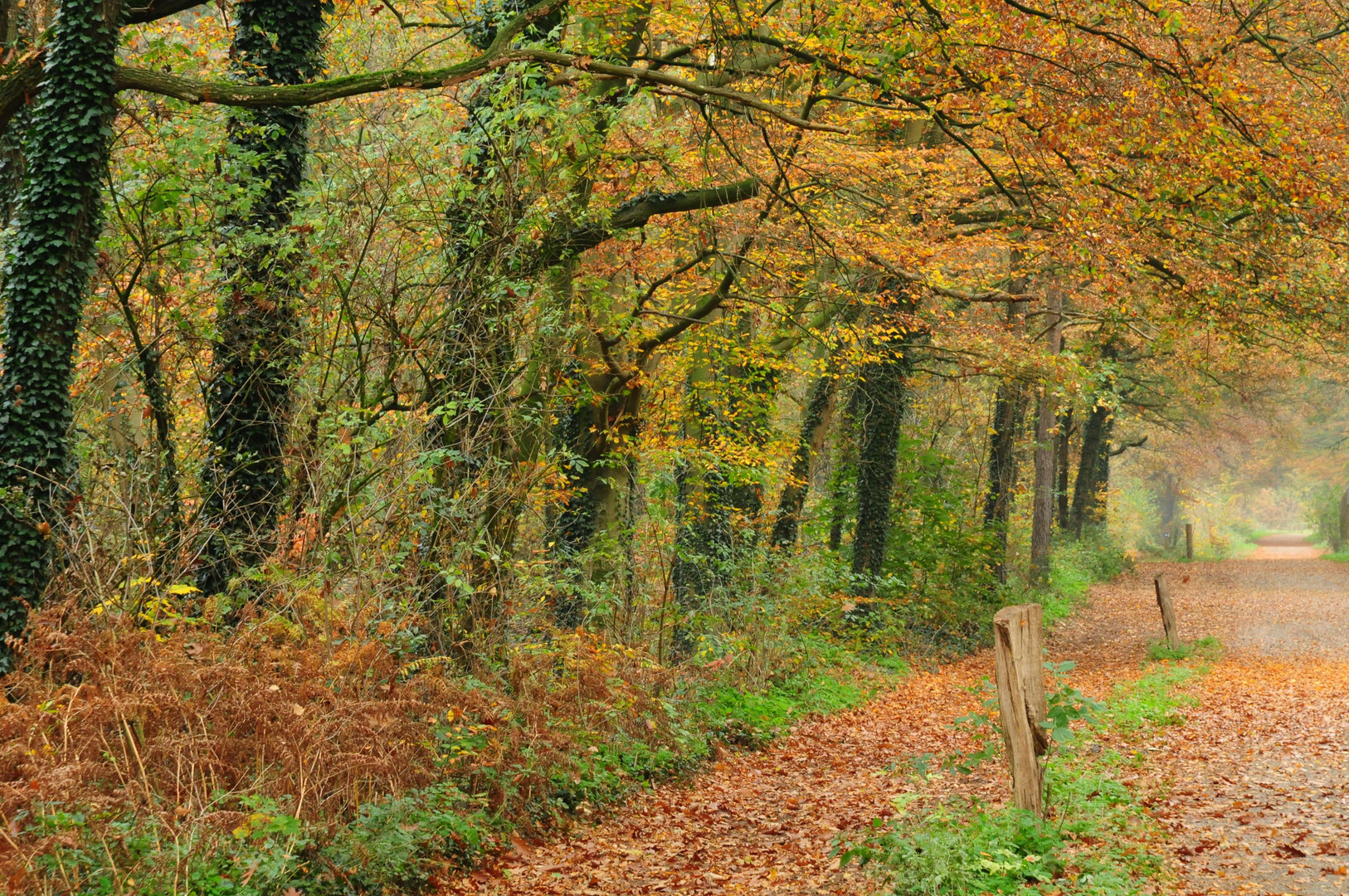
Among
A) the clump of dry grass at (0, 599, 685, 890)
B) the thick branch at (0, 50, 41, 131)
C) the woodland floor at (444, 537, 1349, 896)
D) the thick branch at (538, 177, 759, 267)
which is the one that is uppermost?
the thick branch at (538, 177, 759, 267)

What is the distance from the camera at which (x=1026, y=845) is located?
5559mm

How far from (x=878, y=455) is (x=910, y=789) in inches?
365

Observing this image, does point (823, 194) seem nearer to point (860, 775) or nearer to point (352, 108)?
point (352, 108)

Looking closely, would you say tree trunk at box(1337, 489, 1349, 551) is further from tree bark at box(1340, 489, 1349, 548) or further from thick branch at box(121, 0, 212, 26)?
thick branch at box(121, 0, 212, 26)

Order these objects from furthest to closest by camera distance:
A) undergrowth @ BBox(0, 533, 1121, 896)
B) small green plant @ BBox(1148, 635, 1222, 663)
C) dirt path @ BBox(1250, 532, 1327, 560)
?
dirt path @ BBox(1250, 532, 1327, 560) → small green plant @ BBox(1148, 635, 1222, 663) → undergrowth @ BBox(0, 533, 1121, 896)

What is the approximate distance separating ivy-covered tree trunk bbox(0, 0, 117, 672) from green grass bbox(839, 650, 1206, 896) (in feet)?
19.4

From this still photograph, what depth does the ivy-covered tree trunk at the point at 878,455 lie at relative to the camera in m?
16.9

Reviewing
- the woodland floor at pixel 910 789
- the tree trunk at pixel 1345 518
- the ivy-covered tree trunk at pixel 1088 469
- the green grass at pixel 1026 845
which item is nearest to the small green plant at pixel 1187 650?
the woodland floor at pixel 910 789

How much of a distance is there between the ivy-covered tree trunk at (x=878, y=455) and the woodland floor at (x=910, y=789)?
9.10ft

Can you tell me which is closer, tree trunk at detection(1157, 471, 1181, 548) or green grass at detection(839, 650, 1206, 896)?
green grass at detection(839, 650, 1206, 896)

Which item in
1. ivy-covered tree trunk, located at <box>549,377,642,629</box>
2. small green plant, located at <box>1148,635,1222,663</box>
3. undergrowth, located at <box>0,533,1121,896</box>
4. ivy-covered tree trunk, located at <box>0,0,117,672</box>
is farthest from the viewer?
small green plant, located at <box>1148,635,1222,663</box>

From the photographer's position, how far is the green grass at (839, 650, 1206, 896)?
17.0 ft

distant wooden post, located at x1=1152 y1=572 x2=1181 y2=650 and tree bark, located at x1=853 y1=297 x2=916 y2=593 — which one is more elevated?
tree bark, located at x1=853 y1=297 x2=916 y2=593

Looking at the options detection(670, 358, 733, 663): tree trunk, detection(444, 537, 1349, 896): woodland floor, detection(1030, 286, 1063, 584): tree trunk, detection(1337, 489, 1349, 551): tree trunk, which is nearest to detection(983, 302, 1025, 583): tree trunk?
detection(1030, 286, 1063, 584): tree trunk
